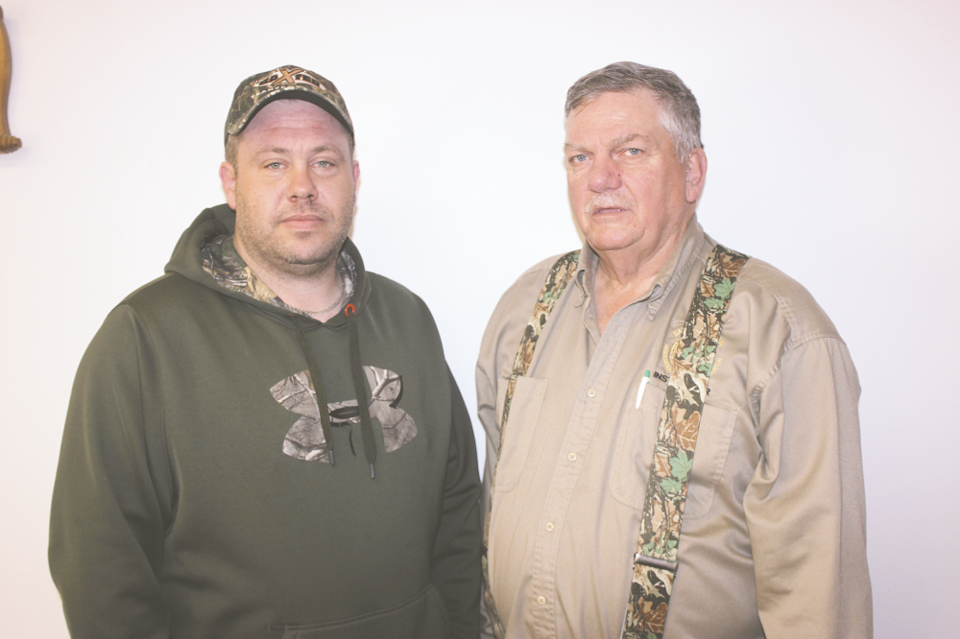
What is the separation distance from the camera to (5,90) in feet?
6.30

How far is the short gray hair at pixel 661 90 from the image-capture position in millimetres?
1531

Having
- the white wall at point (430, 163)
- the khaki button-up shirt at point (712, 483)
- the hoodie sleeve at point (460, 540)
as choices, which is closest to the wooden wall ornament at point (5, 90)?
the white wall at point (430, 163)

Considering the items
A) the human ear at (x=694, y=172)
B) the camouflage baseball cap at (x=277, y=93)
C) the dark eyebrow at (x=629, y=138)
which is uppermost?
the camouflage baseball cap at (x=277, y=93)

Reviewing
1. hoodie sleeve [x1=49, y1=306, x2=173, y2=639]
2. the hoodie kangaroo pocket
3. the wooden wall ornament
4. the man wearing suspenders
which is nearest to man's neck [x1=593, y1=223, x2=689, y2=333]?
the man wearing suspenders

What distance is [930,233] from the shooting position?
1.71m

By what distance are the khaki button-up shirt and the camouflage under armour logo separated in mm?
324

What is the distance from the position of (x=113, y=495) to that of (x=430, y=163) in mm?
1297

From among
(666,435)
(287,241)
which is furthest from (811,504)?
(287,241)

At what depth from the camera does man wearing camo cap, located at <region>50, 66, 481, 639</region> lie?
1355mm

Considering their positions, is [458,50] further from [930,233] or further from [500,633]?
[500,633]

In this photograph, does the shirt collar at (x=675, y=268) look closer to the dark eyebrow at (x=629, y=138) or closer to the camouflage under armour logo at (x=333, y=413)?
the dark eyebrow at (x=629, y=138)

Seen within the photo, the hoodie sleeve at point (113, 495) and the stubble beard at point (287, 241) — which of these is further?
the stubble beard at point (287, 241)

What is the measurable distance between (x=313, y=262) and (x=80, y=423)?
0.63 m

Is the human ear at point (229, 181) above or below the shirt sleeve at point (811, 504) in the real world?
above
